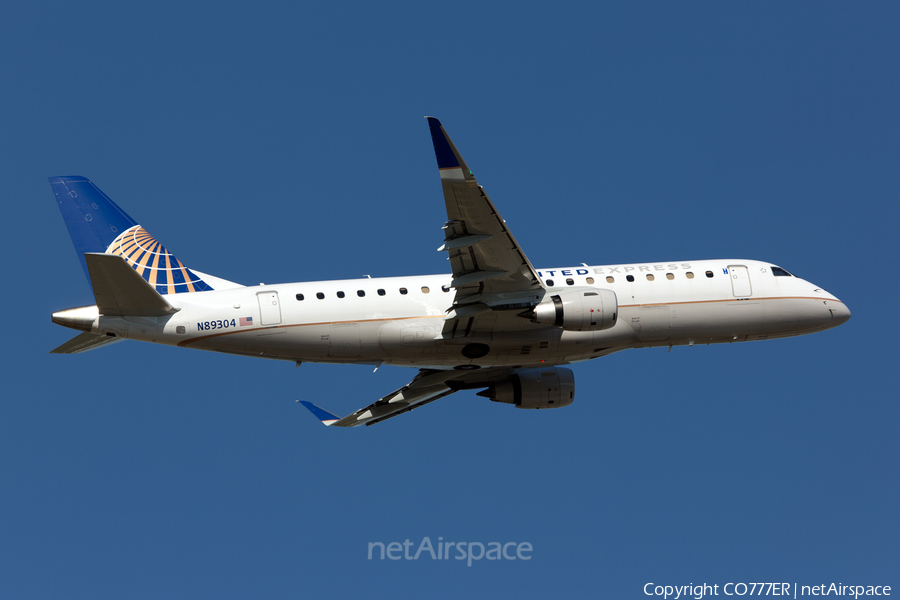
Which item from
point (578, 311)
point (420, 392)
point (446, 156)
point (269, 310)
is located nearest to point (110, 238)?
point (269, 310)

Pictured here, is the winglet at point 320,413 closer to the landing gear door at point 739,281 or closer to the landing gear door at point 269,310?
the landing gear door at point 269,310

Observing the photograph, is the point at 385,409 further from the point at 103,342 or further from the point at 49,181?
the point at 49,181

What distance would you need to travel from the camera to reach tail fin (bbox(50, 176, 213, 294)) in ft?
110

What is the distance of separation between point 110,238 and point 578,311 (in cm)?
1663

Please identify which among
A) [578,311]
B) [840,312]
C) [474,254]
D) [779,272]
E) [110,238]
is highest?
[110,238]

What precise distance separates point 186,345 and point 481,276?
33.0ft

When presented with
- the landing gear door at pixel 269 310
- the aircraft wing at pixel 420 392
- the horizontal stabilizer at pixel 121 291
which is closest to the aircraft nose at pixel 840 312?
the aircraft wing at pixel 420 392

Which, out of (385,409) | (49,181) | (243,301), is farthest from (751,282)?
(49,181)

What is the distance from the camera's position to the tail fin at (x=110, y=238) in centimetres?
3366

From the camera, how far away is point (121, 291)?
98.1 ft

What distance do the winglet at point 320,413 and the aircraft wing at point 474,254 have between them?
33.2ft

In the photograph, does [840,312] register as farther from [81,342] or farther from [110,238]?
[81,342]

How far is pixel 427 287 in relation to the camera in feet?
110

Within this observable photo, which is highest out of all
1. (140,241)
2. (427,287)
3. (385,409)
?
(140,241)
